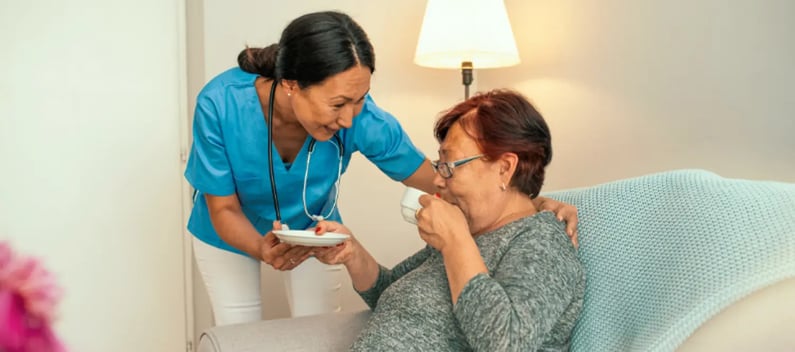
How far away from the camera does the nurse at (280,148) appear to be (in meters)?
1.51

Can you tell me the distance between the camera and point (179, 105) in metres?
2.76

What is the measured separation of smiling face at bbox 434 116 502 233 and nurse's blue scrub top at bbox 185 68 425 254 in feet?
1.22

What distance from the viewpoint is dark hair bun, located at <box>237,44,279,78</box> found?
1716 mm

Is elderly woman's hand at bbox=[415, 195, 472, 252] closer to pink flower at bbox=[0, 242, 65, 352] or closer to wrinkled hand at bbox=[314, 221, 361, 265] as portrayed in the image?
wrinkled hand at bbox=[314, 221, 361, 265]

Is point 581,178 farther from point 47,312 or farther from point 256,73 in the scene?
point 47,312

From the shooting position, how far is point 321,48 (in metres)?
1.49

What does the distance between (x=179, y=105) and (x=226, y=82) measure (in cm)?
113

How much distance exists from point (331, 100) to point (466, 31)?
1.10 metres

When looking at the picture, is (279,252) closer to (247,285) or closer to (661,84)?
(247,285)

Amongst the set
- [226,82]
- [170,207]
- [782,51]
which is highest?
[782,51]

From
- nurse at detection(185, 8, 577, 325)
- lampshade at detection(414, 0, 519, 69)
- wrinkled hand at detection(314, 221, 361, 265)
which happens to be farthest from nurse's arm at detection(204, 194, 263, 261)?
lampshade at detection(414, 0, 519, 69)

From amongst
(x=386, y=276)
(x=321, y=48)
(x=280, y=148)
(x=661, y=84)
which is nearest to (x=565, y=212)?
(x=386, y=276)

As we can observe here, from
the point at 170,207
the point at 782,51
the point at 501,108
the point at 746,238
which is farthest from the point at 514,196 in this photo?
the point at 170,207

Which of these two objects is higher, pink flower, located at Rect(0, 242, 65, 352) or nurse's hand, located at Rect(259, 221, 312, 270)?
pink flower, located at Rect(0, 242, 65, 352)
